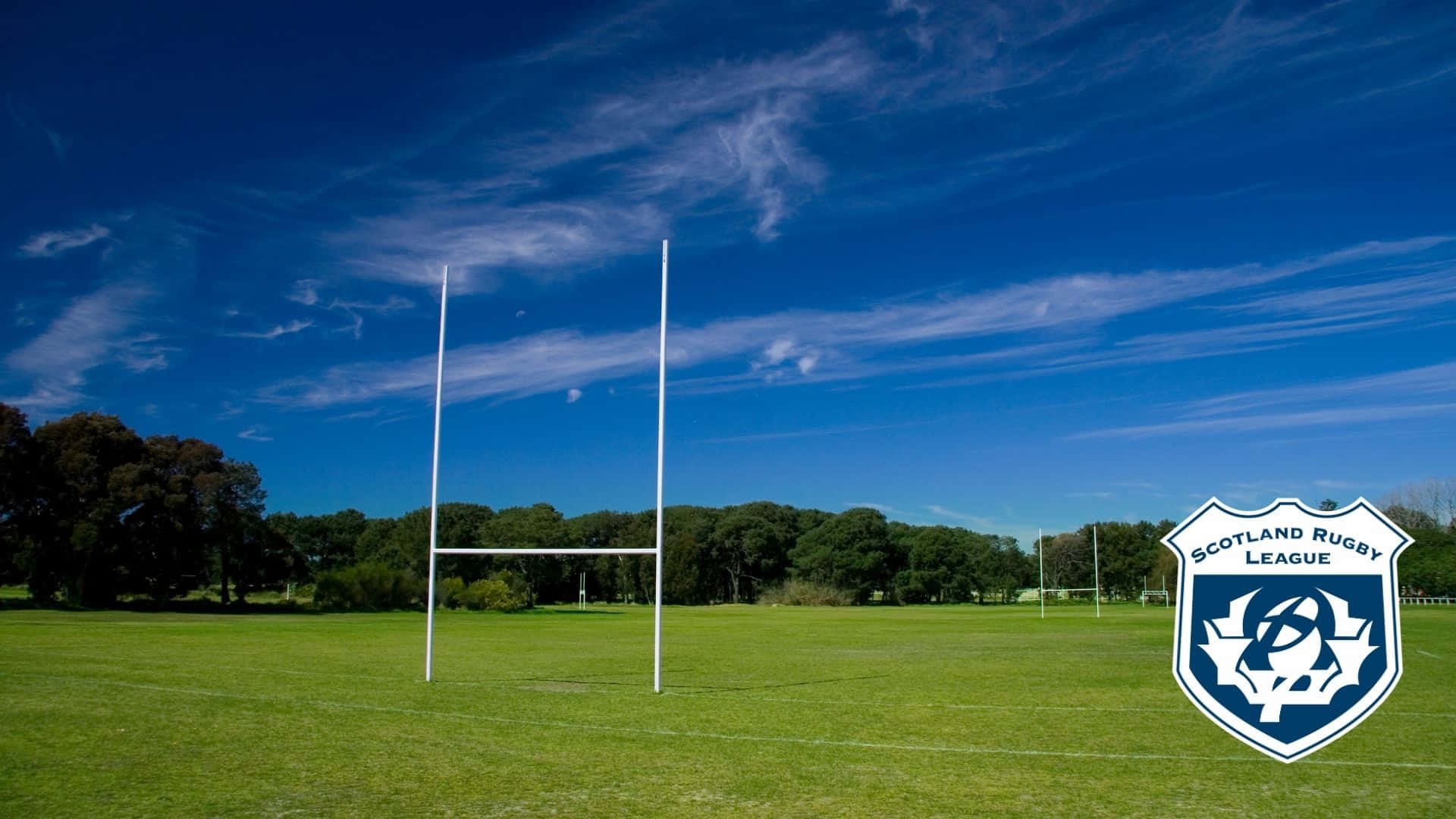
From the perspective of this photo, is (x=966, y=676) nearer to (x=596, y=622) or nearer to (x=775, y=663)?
(x=775, y=663)

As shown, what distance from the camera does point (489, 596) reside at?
5825cm

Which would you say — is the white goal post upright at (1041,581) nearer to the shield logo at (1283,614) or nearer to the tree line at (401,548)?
the tree line at (401,548)

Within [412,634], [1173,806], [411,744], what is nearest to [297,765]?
[411,744]

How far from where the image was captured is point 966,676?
58.4 ft

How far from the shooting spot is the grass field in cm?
780

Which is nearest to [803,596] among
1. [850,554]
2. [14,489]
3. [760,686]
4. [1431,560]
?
[850,554]

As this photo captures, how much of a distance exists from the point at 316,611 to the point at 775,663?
41.8 m

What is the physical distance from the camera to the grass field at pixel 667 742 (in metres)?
7.80

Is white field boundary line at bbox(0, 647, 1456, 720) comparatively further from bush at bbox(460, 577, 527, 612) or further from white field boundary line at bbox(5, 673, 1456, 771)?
bush at bbox(460, 577, 527, 612)

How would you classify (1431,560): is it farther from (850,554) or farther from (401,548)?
(401,548)

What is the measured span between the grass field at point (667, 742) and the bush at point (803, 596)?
67328mm

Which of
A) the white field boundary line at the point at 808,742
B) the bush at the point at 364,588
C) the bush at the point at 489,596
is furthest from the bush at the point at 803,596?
the white field boundary line at the point at 808,742

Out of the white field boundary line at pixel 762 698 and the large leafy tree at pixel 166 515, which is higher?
the large leafy tree at pixel 166 515

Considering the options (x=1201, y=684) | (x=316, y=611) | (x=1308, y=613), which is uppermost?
(x=1308, y=613)
